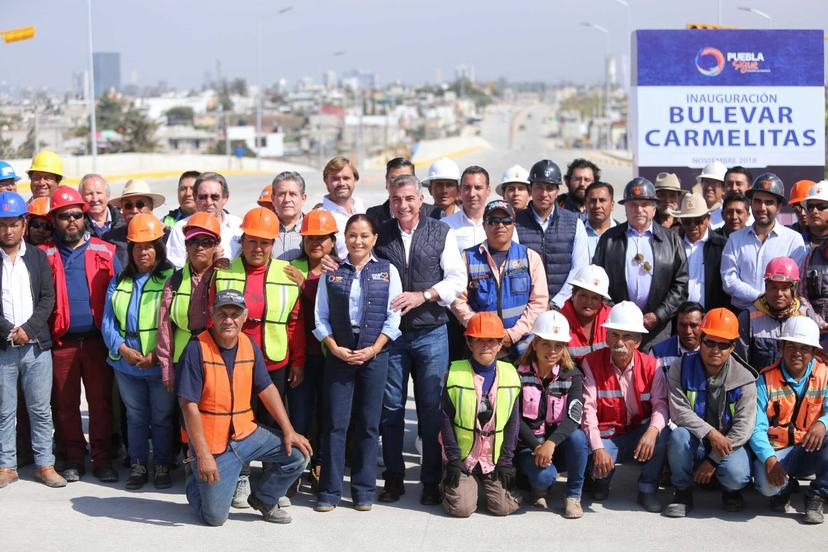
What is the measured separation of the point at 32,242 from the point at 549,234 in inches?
149

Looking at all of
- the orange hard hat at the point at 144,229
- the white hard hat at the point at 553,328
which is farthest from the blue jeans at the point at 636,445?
the orange hard hat at the point at 144,229

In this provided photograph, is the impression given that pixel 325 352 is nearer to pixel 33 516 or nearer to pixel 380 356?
pixel 380 356

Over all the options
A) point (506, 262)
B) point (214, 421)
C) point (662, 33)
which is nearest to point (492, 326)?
point (506, 262)

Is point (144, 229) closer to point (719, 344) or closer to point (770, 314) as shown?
point (719, 344)

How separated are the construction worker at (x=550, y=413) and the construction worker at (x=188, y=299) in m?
2.18

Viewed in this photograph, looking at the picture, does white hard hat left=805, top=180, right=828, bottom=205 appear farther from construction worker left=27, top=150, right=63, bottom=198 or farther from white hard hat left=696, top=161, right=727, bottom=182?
construction worker left=27, top=150, right=63, bottom=198

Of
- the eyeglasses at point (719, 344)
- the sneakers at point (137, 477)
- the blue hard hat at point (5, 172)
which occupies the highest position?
the blue hard hat at point (5, 172)

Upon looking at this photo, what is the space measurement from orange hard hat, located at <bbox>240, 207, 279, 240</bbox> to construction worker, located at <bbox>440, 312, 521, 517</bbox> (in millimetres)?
1435

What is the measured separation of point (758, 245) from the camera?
789 cm

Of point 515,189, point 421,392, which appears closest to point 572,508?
point 421,392

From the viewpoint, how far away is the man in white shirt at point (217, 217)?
7.52 m

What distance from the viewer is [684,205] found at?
8.31 metres

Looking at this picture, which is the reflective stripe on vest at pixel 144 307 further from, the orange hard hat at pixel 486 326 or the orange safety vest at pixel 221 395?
the orange hard hat at pixel 486 326

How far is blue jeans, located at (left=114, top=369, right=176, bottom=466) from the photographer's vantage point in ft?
23.6
